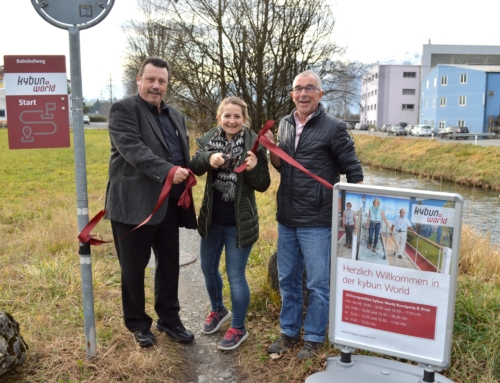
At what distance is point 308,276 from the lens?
369 cm

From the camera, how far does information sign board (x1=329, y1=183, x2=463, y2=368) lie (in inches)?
102

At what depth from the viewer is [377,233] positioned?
2.79m

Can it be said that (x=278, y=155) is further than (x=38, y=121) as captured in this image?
Yes

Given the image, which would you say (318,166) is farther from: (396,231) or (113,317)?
(113,317)

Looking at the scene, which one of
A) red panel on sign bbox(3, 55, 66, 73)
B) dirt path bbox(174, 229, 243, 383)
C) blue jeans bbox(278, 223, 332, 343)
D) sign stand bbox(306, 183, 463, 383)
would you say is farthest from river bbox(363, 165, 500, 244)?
red panel on sign bbox(3, 55, 66, 73)

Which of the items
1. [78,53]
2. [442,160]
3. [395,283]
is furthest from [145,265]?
[442,160]

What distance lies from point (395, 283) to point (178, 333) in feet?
6.86

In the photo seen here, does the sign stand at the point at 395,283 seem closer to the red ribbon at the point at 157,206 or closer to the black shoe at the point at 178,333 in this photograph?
the red ribbon at the point at 157,206

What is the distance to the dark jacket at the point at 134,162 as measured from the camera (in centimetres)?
342

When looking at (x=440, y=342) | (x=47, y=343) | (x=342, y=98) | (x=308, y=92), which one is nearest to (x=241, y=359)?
(x=47, y=343)

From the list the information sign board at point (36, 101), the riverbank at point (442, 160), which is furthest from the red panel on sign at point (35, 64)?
the riverbank at point (442, 160)

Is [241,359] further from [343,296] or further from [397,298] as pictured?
[397,298]

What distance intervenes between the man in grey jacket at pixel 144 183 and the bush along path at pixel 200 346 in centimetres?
41

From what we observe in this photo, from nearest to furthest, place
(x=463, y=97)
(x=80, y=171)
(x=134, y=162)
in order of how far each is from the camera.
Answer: (x=80, y=171) < (x=134, y=162) < (x=463, y=97)
